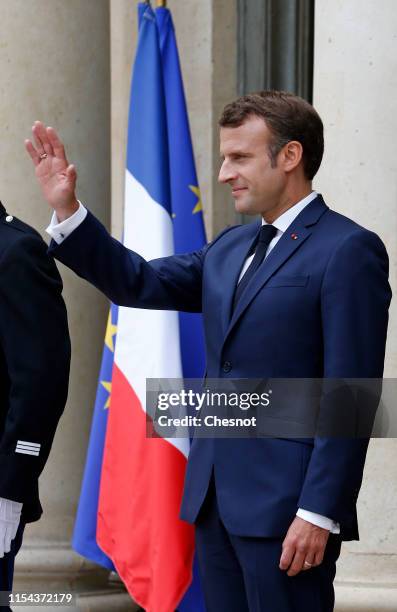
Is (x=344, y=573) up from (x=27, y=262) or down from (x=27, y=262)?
Answer: down

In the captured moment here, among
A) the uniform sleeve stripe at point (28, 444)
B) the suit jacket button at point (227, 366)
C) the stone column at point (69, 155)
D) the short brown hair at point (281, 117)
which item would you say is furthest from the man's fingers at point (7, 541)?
the stone column at point (69, 155)

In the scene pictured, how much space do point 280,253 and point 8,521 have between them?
1.03 m

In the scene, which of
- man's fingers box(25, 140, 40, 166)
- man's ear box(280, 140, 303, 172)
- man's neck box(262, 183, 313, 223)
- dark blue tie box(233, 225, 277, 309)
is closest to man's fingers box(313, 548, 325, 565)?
dark blue tie box(233, 225, 277, 309)

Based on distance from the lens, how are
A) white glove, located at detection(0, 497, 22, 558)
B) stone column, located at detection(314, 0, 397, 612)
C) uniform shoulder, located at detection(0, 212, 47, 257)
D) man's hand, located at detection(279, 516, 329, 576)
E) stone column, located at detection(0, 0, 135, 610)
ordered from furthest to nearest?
stone column, located at detection(0, 0, 135, 610) → stone column, located at detection(314, 0, 397, 612) → uniform shoulder, located at detection(0, 212, 47, 257) → white glove, located at detection(0, 497, 22, 558) → man's hand, located at detection(279, 516, 329, 576)

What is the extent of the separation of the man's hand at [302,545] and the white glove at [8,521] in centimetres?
74

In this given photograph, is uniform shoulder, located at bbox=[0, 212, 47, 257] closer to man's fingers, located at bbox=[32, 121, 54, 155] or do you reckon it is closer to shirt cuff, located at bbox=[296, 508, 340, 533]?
man's fingers, located at bbox=[32, 121, 54, 155]

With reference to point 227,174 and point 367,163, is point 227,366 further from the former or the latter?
point 367,163

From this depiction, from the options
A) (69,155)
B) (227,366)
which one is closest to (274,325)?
(227,366)

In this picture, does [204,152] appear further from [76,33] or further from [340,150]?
[340,150]

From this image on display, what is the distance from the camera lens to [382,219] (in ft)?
15.6

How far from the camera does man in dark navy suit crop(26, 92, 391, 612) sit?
10.6 ft

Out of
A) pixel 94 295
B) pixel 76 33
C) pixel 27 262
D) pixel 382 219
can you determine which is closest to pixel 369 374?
pixel 27 262

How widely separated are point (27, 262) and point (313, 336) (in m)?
0.83

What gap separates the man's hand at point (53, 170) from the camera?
3.45 meters
